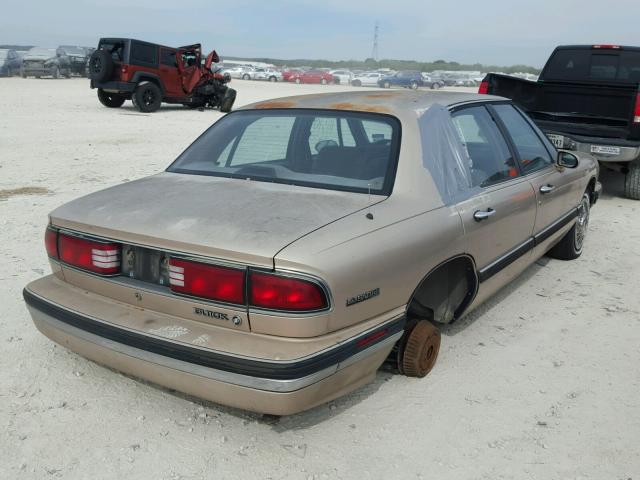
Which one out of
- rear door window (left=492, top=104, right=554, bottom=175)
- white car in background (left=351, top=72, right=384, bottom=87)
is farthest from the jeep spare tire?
white car in background (left=351, top=72, right=384, bottom=87)

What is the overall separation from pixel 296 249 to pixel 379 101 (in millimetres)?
1442

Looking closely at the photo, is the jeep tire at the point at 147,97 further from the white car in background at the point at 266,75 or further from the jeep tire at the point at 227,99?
the white car in background at the point at 266,75

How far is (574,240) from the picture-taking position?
5234 millimetres

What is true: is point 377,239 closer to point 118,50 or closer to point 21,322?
point 21,322

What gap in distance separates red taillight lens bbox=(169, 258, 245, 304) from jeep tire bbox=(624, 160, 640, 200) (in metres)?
6.95

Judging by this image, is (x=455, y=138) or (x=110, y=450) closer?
(x=110, y=450)

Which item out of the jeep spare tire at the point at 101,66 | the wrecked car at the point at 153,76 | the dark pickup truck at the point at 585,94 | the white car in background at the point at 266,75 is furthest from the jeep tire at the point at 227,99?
the white car in background at the point at 266,75

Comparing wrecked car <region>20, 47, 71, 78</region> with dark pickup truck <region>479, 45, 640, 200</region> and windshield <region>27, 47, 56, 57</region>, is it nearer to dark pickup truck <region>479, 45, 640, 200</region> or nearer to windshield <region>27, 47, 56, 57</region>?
windshield <region>27, 47, 56, 57</region>

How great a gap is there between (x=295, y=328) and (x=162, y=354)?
22.7 inches

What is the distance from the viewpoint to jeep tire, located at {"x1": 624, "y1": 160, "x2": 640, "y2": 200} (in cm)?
781

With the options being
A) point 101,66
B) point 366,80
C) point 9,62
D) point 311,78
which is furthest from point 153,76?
point 366,80

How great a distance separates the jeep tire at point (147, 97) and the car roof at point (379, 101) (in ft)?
47.5

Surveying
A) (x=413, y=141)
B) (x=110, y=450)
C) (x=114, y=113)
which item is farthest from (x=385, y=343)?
(x=114, y=113)

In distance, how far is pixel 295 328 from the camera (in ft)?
7.87
